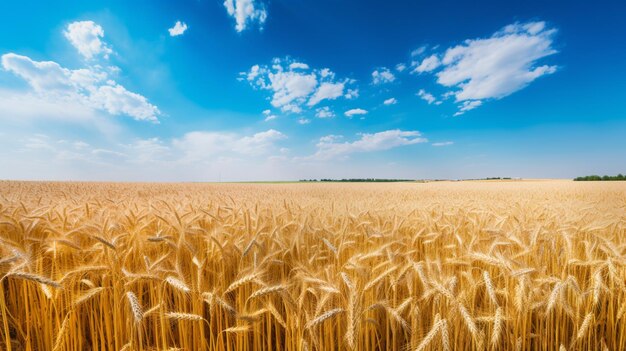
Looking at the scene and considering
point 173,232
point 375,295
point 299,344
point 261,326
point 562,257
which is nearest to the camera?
point 299,344

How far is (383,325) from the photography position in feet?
7.00

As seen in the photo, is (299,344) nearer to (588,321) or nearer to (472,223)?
(588,321)

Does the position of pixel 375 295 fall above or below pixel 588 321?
above

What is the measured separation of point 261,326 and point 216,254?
79cm

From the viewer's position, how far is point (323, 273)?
2232 mm

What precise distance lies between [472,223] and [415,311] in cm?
281

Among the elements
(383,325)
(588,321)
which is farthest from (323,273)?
(588,321)

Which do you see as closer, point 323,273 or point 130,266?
point 323,273

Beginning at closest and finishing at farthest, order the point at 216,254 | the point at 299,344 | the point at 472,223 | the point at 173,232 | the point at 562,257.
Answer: the point at 299,344, the point at 216,254, the point at 562,257, the point at 173,232, the point at 472,223

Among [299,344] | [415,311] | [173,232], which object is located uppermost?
[173,232]

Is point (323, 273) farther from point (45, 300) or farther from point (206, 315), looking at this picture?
point (45, 300)

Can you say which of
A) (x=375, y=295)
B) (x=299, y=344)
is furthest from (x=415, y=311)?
(x=299, y=344)

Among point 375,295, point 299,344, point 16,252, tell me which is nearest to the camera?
point 299,344

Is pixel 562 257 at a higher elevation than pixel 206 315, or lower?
higher
